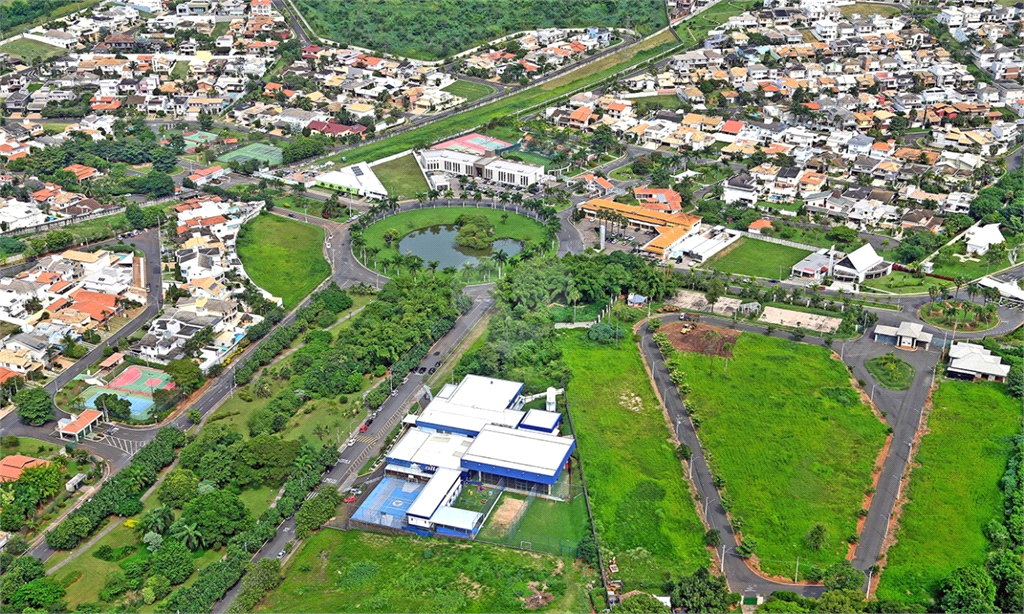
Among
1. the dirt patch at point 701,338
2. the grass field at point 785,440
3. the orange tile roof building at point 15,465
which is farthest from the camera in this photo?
the dirt patch at point 701,338

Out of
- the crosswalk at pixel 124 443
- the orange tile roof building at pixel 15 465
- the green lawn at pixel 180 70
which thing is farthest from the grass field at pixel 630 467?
the green lawn at pixel 180 70

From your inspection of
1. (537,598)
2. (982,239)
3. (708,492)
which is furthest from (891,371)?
(537,598)

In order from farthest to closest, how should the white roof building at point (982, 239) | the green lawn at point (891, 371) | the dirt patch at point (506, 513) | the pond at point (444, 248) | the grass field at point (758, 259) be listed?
the pond at point (444, 248), the white roof building at point (982, 239), the grass field at point (758, 259), the green lawn at point (891, 371), the dirt patch at point (506, 513)

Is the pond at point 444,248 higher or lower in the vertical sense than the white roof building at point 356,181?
lower

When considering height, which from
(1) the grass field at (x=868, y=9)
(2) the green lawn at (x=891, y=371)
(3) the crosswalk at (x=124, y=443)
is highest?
(3) the crosswalk at (x=124, y=443)

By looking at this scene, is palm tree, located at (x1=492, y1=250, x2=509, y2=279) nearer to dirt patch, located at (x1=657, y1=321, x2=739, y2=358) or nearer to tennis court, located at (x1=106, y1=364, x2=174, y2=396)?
dirt patch, located at (x1=657, y1=321, x2=739, y2=358)

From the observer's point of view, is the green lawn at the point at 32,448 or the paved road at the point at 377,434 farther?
the green lawn at the point at 32,448

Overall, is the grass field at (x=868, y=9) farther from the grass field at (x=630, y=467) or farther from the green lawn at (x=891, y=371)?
the grass field at (x=630, y=467)
